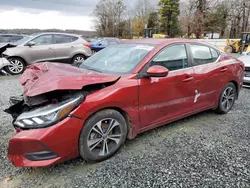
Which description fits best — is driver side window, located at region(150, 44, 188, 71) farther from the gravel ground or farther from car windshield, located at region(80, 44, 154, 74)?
the gravel ground

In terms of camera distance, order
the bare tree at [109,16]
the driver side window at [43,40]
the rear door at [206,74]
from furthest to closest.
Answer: the bare tree at [109,16] < the driver side window at [43,40] < the rear door at [206,74]

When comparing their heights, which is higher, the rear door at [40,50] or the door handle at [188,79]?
the rear door at [40,50]

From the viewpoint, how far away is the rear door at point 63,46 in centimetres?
831

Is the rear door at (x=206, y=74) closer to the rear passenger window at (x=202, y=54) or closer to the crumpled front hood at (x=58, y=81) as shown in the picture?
the rear passenger window at (x=202, y=54)

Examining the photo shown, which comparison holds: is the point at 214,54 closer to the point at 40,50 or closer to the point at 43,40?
the point at 40,50

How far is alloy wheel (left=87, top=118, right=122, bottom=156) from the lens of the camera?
2.31m

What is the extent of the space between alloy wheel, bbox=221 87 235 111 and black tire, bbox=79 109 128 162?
2.37m

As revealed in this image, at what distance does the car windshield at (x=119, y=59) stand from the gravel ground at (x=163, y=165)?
1.08 metres

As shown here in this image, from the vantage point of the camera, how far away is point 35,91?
6.90 feet

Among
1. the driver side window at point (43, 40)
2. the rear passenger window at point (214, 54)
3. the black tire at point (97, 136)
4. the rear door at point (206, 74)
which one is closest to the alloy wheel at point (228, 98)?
the rear door at point (206, 74)

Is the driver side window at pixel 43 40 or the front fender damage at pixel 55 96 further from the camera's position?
the driver side window at pixel 43 40

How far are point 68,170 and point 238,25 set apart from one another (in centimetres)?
4296

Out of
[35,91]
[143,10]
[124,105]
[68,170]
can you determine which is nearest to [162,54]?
[124,105]

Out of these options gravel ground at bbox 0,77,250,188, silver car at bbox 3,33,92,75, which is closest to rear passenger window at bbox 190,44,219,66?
gravel ground at bbox 0,77,250,188
